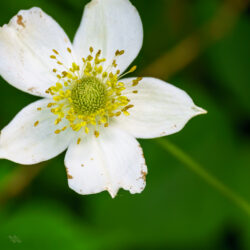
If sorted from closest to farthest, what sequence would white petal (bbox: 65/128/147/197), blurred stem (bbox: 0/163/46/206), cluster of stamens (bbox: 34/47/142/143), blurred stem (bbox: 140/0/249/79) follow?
white petal (bbox: 65/128/147/197) → cluster of stamens (bbox: 34/47/142/143) → blurred stem (bbox: 0/163/46/206) → blurred stem (bbox: 140/0/249/79)

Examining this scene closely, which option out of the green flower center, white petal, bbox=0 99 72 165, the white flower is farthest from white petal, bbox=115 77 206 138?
white petal, bbox=0 99 72 165

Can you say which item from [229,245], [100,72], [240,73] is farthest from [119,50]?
[229,245]

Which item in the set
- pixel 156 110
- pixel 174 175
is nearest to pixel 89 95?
pixel 156 110

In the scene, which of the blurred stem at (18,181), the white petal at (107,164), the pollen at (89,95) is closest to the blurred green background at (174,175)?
the blurred stem at (18,181)

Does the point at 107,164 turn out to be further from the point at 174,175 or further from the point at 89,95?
the point at 174,175

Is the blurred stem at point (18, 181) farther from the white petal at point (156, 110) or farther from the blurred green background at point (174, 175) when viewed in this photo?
the white petal at point (156, 110)

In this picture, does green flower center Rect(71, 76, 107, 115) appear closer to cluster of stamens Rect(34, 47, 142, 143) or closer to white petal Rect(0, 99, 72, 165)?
cluster of stamens Rect(34, 47, 142, 143)
